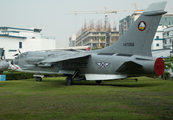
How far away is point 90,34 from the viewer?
14688cm

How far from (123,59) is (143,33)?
2675 mm

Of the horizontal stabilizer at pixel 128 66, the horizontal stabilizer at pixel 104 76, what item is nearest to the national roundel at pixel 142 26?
the horizontal stabilizer at pixel 128 66

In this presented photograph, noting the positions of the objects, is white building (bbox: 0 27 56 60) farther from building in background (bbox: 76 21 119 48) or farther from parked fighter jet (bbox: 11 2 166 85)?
building in background (bbox: 76 21 119 48)

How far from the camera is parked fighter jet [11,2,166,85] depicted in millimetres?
15664

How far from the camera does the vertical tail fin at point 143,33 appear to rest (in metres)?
15.8

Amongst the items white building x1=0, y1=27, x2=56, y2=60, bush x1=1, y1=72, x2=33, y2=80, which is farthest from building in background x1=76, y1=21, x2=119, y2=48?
bush x1=1, y1=72, x2=33, y2=80

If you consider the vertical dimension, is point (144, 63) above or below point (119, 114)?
above

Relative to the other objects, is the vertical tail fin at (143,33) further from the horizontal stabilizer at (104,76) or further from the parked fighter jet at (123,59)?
the horizontal stabilizer at (104,76)

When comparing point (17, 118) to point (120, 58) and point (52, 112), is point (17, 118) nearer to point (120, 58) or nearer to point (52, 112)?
point (52, 112)

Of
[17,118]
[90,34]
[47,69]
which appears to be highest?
[90,34]

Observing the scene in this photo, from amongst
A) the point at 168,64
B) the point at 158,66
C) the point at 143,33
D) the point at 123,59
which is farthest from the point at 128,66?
the point at 168,64

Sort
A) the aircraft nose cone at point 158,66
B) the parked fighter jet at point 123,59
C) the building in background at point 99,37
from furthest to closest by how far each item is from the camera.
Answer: the building in background at point 99,37
the parked fighter jet at point 123,59
the aircraft nose cone at point 158,66

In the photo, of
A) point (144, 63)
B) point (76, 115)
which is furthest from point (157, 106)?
point (144, 63)

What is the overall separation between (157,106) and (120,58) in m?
8.90
